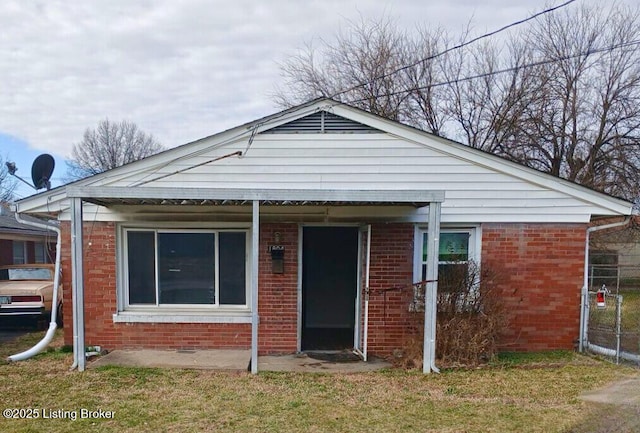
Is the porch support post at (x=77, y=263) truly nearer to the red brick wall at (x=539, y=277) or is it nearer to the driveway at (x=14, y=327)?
the driveway at (x=14, y=327)

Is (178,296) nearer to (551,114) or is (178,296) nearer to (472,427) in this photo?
(472,427)

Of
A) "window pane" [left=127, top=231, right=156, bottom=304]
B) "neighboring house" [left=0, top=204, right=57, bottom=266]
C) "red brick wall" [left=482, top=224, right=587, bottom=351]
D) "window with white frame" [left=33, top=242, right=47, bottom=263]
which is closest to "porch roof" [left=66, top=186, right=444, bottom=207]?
"window pane" [left=127, top=231, right=156, bottom=304]

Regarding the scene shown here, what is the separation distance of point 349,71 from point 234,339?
15.5m

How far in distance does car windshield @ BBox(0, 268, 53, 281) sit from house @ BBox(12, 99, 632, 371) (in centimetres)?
461

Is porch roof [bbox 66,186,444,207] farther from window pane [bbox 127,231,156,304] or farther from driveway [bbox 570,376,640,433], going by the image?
driveway [bbox 570,376,640,433]

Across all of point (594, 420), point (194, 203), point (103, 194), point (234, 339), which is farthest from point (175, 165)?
point (594, 420)

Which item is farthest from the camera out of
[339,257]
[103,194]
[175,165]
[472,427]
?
[339,257]

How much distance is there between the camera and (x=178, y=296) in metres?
7.48

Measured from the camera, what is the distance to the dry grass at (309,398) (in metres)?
4.39

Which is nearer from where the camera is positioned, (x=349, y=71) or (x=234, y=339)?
(x=234, y=339)

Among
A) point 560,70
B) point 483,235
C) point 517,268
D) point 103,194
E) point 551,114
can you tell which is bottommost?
point 517,268

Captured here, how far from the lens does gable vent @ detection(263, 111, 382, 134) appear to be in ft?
23.8

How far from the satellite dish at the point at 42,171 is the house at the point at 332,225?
2.38 feet

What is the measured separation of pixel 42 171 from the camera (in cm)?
766
